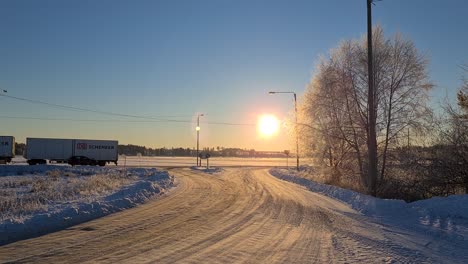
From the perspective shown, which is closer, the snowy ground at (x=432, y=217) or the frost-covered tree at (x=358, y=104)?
the snowy ground at (x=432, y=217)

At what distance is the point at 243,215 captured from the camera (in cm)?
1329

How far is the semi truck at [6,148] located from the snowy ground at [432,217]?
5835cm

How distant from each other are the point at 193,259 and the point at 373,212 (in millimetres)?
9235

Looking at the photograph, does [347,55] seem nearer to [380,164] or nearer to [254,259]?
[380,164]

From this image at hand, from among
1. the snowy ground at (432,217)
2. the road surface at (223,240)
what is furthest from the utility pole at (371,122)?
the road surface at (223,240)

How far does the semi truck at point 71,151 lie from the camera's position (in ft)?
205

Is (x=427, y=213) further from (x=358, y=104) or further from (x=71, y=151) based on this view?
(x=71, y=151)

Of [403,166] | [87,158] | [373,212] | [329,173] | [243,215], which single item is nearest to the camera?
[243,215]

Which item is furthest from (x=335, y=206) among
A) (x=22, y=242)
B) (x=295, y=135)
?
(x=295, y=135)

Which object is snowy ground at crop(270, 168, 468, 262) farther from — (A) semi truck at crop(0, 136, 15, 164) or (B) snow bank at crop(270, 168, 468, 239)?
(A) semi truck at crop(0, 136, 15, 164)

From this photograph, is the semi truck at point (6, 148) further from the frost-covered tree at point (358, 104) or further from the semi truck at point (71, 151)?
the frost-covered tree at point (358, 104)

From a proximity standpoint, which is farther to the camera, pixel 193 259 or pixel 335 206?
pixel 335 206

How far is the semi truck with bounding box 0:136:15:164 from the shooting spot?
6272cm

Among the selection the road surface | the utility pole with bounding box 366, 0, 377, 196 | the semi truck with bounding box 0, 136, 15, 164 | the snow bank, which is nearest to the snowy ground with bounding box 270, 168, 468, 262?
the snow bank
